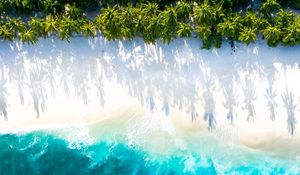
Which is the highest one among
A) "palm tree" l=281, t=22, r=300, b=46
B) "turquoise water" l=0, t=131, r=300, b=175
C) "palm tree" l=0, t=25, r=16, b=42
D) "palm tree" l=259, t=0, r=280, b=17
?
"palm tree" l=259, t=0, r=280, b=17

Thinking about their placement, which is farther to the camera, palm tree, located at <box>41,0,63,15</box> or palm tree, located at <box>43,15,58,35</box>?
palm tree, located at <box>41,0,63,15</box>

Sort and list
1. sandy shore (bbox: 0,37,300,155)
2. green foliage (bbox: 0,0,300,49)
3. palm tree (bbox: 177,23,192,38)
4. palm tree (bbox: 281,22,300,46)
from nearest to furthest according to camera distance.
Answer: palm tree (bbox: 281,22,300,46) → green foliage (bbox: 0,0,300,49) → palm tree (bbox: 177,23,192,38) → sandy shore (bbox: 0,37,300,155)

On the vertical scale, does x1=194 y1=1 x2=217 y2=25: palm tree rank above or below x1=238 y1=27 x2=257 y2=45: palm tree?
above

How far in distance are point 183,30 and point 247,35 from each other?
320cm

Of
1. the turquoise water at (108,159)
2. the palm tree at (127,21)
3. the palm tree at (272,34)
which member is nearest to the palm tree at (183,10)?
the palm tree at (127,21)

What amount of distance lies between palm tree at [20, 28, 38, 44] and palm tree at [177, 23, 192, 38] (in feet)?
24.7

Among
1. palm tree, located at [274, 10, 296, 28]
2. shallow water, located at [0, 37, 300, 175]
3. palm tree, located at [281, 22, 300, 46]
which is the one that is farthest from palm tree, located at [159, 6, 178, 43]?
palm tree, located at [281, 22, 300, 46]

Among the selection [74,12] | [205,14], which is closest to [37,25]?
[74,12]

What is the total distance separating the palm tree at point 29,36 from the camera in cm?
2758

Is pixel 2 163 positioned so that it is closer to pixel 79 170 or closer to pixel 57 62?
pixel 79 170

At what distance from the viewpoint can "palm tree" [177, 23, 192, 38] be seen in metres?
26.9

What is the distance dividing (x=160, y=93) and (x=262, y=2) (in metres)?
7.13

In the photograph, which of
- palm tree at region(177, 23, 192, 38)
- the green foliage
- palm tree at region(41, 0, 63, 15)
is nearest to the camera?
the green foliage

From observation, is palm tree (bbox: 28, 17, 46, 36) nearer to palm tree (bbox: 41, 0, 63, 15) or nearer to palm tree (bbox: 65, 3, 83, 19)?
palm tree (bbox: 41, 0, 63, 15)
